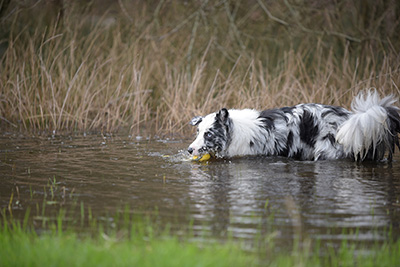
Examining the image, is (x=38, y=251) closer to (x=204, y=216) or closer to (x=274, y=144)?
(x=204, y=216)

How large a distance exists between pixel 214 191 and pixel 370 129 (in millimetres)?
2547

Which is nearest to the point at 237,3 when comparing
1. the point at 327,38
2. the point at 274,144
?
the point at 327,38

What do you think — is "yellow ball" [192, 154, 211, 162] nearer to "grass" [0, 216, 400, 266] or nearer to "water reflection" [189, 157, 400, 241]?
"water reflection" [189, 157, 400, 241]

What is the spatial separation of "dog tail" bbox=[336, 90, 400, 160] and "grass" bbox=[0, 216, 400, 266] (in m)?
3.24

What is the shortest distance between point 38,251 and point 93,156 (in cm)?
434

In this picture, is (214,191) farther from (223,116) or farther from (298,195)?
(223,116)

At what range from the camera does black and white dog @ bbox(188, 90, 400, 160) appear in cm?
695

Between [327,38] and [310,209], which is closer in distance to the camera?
[310,209]

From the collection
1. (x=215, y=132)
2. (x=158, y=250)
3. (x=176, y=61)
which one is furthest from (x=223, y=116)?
(x=176, y=61)

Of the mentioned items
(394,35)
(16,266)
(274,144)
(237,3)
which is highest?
(237,3)

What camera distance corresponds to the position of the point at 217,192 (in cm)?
526

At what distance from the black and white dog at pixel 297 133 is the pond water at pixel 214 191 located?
0.19 metres

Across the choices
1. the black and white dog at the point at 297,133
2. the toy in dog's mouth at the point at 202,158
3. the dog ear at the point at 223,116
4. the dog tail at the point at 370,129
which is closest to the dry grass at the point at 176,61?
the black and white dog at the point at 297,133

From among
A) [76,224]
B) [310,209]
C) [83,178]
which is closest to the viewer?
[76,224]
